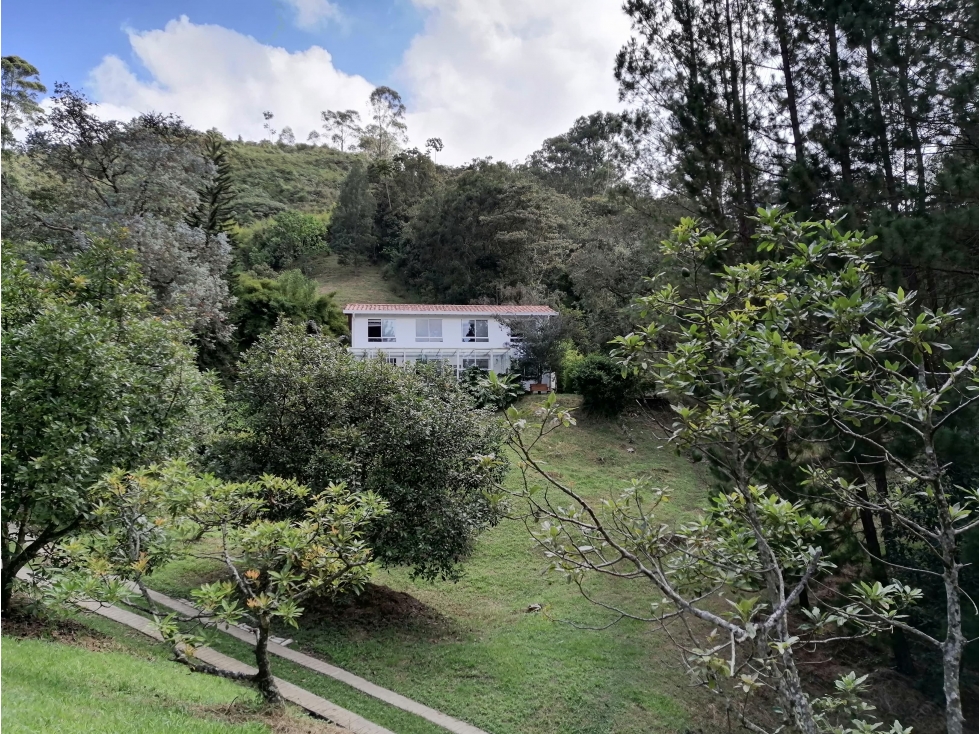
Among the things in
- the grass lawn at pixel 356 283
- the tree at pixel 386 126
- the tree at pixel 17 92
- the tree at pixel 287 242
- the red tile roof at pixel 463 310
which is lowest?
the red tile roof at pixel 463 310

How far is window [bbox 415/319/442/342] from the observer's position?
83.5ft

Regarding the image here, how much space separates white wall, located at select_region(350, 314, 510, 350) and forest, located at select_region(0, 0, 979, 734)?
10.9 meters

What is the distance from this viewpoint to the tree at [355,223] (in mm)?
Result: 38875

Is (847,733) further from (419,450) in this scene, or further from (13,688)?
(419,450)

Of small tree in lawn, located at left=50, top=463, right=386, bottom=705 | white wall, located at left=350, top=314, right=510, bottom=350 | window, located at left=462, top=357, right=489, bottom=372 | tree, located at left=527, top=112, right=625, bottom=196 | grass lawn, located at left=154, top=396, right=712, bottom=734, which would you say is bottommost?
grass lawn, located at left=154, top=396, right=712, bottom=734

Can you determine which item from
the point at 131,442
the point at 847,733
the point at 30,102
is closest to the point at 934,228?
the point at 847,733

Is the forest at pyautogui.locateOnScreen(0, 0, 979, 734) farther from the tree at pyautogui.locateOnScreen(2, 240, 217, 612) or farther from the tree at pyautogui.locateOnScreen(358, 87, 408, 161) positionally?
the tree at pyautogui.locateOnScreen(358, 87, 408, 161)

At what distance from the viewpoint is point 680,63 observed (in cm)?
883

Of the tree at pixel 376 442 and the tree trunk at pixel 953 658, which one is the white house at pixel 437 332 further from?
the tree trunk at pixel 953 658

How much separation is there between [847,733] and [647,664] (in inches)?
250

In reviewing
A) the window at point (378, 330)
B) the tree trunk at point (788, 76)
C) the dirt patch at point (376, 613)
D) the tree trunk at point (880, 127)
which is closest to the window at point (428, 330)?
the window at point (378, 330)

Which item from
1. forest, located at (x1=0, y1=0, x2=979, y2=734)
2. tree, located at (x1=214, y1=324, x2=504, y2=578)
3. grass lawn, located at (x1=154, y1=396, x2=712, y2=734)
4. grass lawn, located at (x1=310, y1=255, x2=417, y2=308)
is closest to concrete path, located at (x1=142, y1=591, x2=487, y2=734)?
grass lawn, located at (x1=154, y1=396, x2=712, y2=734)

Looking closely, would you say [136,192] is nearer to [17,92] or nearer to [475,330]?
[17,92]

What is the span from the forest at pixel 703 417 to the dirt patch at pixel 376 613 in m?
0.39
